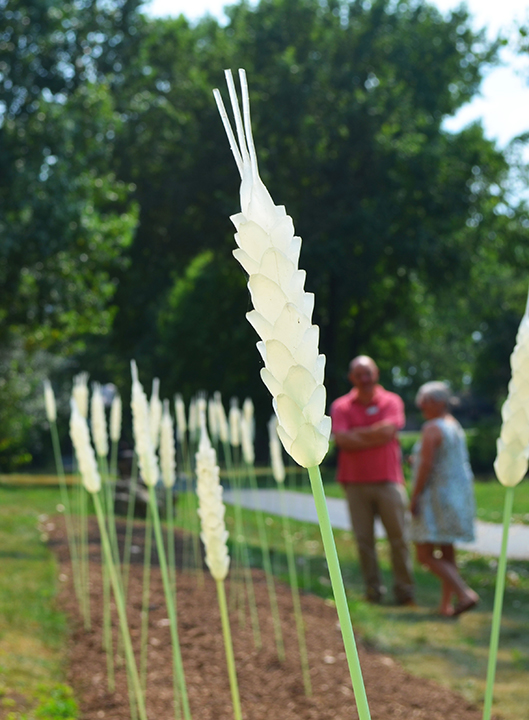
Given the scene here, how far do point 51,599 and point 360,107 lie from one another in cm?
1774

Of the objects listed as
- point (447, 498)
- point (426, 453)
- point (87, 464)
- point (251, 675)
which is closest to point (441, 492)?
point (447, 498)

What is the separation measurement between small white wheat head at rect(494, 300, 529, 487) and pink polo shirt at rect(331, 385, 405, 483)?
20.7ft

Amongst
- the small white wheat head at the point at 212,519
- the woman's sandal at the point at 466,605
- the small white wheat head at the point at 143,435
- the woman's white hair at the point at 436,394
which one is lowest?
the woman's sandal at the point at 466,605

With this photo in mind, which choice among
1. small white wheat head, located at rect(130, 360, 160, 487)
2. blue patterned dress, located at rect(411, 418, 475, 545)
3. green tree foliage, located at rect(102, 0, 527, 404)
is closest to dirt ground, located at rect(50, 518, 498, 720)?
blue patterned dress, located at rect(411, 418, 475, 545)

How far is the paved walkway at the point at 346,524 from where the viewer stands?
11111mm

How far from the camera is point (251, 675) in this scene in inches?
196

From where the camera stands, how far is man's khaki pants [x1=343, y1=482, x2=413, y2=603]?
7762 millimetres

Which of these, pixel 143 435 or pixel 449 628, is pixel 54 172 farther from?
pixel 143 435

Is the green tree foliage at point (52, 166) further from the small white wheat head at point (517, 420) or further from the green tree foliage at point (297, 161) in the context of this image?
the small white wheat head at point (517, 420)

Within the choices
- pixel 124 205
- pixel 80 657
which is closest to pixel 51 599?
pixel 80 657

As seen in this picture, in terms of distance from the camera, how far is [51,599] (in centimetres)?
712

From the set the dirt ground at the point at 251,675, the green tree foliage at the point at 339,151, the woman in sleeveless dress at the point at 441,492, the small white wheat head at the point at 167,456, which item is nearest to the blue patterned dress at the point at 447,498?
the woman in sleeveless dress at the point at 441,492

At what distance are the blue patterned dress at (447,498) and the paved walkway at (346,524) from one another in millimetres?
825

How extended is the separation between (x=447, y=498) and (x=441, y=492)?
0.07m
